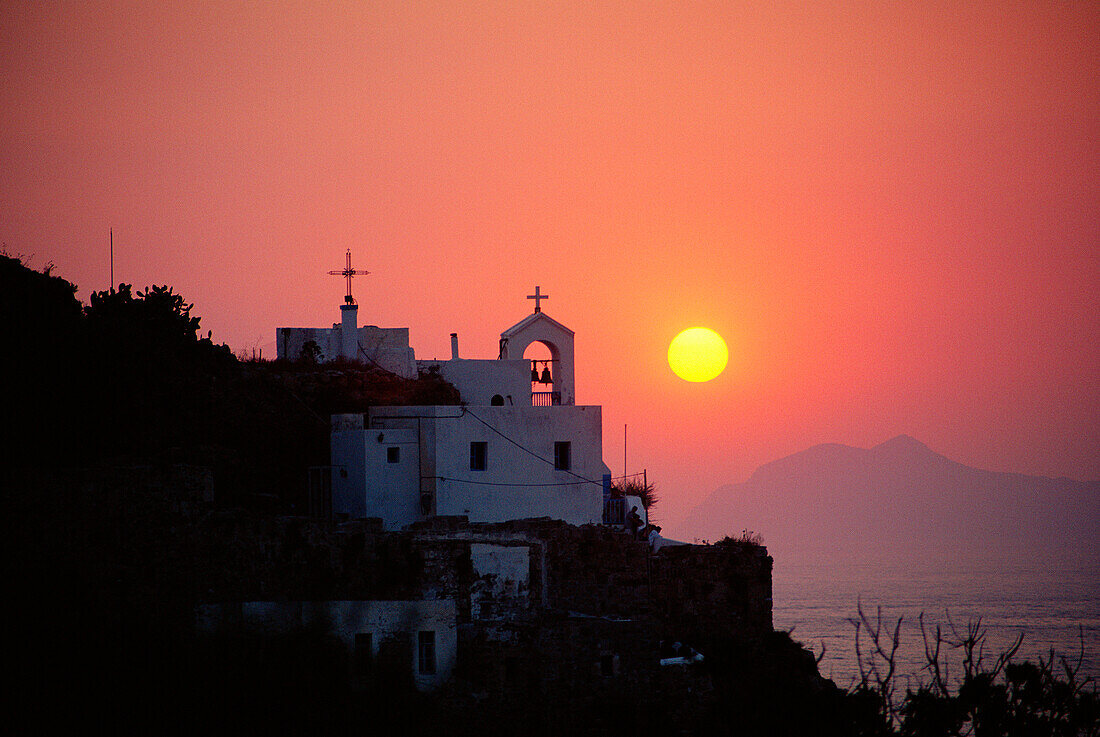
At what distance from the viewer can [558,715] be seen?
23031 mm

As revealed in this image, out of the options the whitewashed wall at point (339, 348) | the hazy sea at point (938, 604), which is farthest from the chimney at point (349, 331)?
the hazy sea at point (938, 604)

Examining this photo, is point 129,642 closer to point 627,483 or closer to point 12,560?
point 12,560

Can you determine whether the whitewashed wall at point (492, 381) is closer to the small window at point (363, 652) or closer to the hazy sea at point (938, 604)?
the small window at point (363, 652)

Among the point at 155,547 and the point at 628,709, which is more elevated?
the point at 155,547

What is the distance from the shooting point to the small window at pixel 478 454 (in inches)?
1180

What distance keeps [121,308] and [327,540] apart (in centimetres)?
1241

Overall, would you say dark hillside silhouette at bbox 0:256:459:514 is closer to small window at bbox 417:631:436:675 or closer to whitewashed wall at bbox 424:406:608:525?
whitewashed wall at bbox 424:406:608:525

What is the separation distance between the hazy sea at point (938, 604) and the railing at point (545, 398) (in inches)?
837

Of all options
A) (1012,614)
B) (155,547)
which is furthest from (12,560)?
(1012,614)

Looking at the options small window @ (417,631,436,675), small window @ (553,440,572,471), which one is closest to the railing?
small window @ (553,440,572,471)

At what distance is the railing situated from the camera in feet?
117

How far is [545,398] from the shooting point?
1426 inches

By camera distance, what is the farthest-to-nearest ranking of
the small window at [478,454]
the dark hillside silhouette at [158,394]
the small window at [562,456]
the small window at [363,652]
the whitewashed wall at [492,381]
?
the whitewashed wall at [492,381] < the small window at [562,456] < the small window at [478,454] < the dark hillside silhouette at [158,394] < the small window at [363,652]

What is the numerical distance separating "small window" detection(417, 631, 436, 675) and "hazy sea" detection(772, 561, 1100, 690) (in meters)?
32.4
